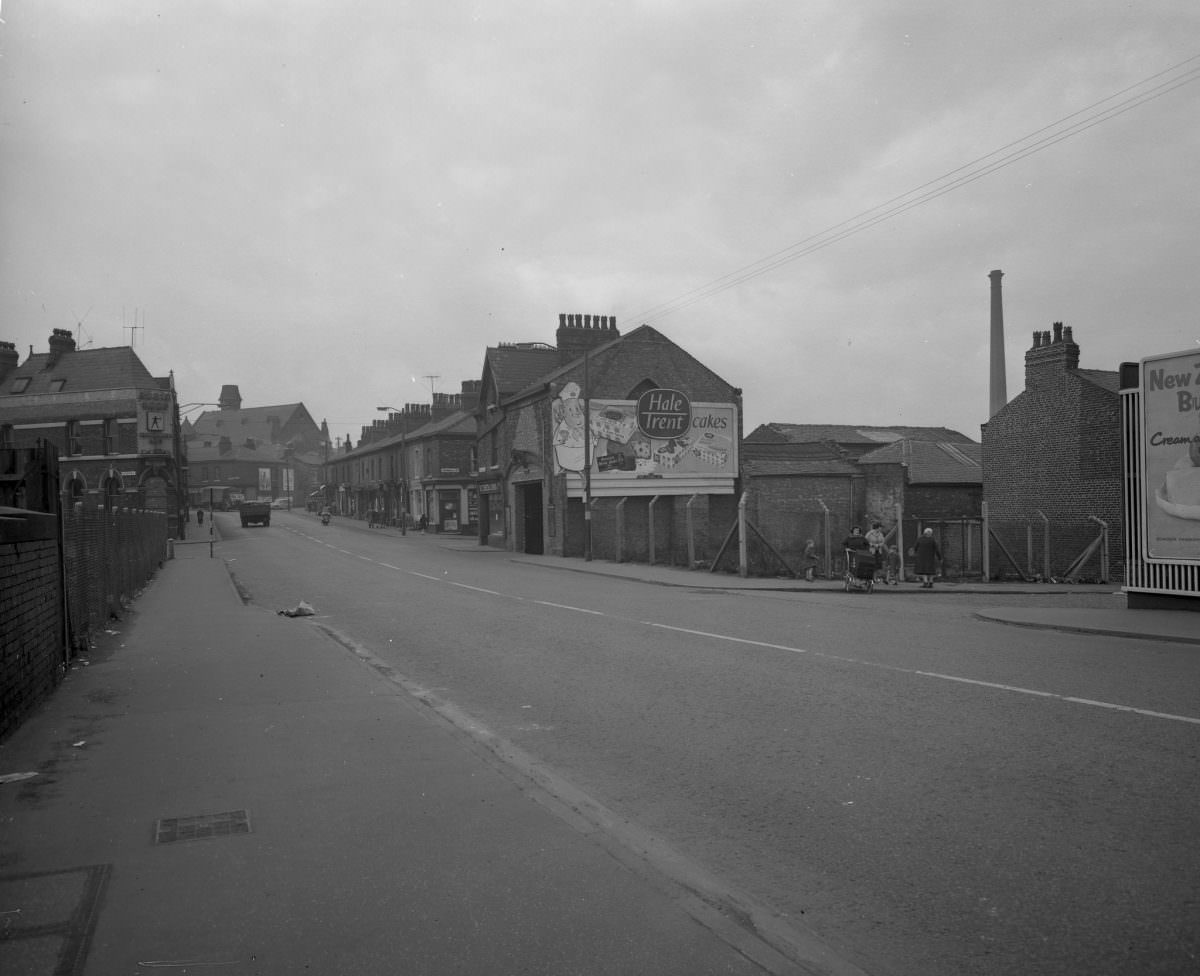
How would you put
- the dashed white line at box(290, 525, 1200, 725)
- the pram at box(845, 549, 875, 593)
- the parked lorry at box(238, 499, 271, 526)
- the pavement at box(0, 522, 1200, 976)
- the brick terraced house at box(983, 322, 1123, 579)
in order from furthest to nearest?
the parked lorry at box(238, 499, 271, 526) → the brick terraced house at box(983, 322, 1123, 579) → the pram at box(845, 549, 875, 593) → the dashed white line at box(290, 525, 1200, 725) → the pavement at box(0, 522, 1200, 976)

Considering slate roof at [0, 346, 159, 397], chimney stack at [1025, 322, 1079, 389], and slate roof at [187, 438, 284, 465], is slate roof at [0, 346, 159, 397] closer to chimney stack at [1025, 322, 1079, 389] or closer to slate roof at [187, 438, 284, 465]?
chimney stack at [1025, 322, 1079, 389]

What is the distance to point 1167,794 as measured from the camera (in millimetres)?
5641

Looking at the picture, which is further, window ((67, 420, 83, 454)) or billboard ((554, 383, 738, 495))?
window ((67, 420, 83, 454))

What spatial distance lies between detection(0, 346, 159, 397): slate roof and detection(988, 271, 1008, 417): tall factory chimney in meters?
49.7

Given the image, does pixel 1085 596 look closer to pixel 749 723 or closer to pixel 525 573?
pixel 525 573

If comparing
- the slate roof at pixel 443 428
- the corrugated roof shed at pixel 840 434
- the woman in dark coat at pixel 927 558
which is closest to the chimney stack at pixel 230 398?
the slate roof at pixel 443 428

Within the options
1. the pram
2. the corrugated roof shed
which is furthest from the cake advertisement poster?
the corrugated roof shed

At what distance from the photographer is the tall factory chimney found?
5303 cm

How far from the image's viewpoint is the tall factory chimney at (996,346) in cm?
5303

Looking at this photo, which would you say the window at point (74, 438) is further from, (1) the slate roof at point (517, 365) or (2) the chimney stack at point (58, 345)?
(1) the slate roof at point (517, 365)

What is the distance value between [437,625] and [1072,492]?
24.5 meters

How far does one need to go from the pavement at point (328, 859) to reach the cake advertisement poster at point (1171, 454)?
13552 millimetres

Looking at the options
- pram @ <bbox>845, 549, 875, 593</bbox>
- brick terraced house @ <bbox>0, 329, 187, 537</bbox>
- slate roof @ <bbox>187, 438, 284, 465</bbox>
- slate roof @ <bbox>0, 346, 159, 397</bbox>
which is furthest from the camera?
slate roof @ <bbox>187, 438, 284, 465</bbox>

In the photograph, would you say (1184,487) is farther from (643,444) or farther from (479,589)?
(643,444)
